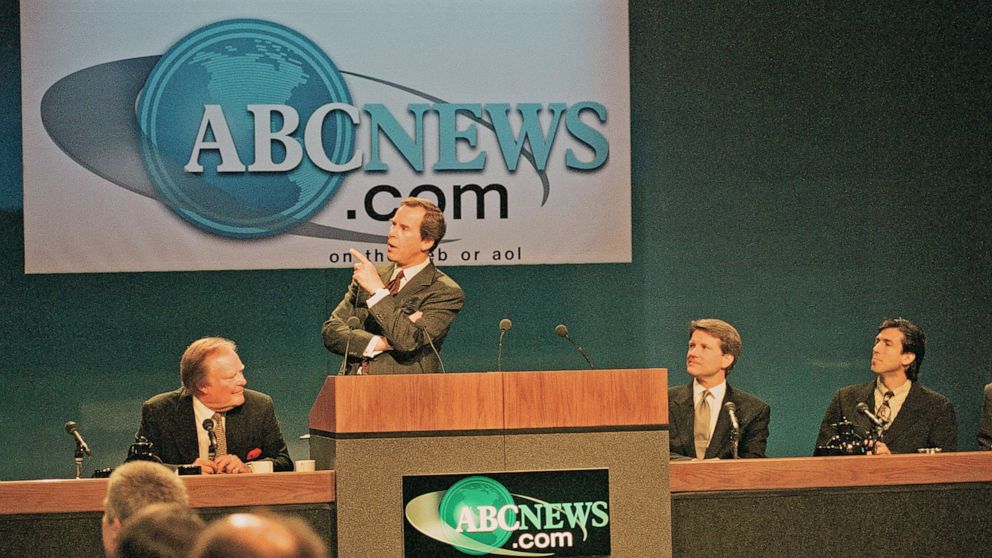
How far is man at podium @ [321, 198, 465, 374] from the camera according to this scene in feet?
14.3

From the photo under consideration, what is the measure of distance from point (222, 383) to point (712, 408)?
1.98m

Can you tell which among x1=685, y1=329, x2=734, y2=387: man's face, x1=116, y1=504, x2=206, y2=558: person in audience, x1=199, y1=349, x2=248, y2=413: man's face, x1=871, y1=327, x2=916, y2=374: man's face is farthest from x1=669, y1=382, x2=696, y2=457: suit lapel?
x1=116, y1=504, x2=206, y2=558: person in audience

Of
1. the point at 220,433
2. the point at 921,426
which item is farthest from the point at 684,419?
the point at 220,433

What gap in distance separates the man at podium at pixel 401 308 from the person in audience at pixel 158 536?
2.44 m

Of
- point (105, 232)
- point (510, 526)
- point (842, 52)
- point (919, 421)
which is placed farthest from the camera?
point (842, 52)

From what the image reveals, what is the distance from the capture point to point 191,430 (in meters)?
4.75

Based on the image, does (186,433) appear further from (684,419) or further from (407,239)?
(684,419)

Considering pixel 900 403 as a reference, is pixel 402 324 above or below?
above

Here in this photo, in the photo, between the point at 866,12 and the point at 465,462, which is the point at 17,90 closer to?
the point at 465,462

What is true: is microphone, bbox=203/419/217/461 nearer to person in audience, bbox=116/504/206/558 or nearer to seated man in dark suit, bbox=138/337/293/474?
seated man in dark suit, bbox=138/337/293/474

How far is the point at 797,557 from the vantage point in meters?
4.22

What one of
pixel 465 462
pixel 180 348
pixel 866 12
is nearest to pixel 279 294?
pixel 180 348

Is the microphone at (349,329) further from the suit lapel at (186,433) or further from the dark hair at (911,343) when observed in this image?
the dark hair at (911,343)

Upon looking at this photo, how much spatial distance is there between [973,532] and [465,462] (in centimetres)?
177
